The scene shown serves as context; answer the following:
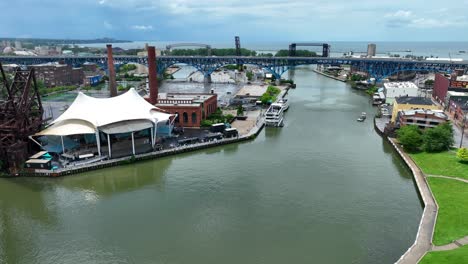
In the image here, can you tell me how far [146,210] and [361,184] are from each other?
18908mm

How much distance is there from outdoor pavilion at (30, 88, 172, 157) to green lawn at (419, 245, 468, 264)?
94.1 ft

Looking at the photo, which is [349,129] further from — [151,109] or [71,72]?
[71,72]

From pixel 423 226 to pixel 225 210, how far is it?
13732 mm

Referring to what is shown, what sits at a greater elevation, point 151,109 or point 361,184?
point 151,109

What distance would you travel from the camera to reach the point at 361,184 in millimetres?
31031

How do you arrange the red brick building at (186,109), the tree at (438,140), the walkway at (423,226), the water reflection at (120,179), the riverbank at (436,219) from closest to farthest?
the walkway at (423,226) → the riverbank at (436,219) → the water reflection at (120,179) → the tree at (438,140) → the red brick building at (186,109)

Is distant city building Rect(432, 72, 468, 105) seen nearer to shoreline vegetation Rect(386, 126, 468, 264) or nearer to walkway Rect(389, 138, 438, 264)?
shoreline vegetation Rect(386, 126, 468, 264)

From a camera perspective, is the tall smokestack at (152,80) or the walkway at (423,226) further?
the tall smokestack at (152,80)

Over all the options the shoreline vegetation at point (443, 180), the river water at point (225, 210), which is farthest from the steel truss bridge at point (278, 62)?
the river water at point (225, 210)

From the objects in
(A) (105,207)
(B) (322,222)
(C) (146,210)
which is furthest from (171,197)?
(B) (322,222)

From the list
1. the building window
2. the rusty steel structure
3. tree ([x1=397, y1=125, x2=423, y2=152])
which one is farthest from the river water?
the building window

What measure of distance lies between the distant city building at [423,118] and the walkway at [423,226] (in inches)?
464

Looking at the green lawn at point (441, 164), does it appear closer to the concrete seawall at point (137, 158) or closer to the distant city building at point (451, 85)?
the concrete seawall at point (137, 158)

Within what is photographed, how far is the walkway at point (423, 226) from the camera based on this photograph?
64.1 ft
